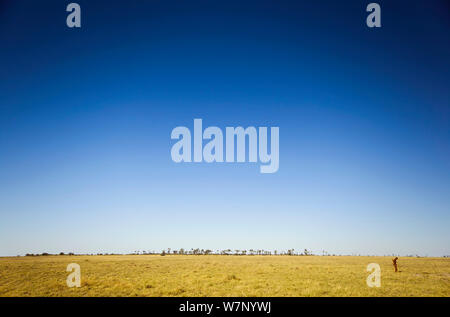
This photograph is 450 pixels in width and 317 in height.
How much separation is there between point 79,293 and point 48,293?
1753 mm

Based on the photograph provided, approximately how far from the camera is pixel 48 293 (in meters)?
15.0

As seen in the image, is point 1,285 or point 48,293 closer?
point 48,293
